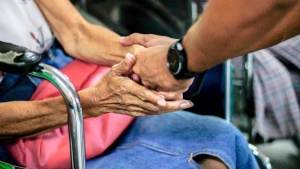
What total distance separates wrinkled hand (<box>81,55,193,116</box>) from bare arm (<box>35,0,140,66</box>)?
0.20m

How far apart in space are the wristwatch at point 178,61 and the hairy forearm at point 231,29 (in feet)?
0.04

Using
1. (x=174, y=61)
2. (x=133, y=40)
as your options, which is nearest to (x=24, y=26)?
(x=133, y=40)

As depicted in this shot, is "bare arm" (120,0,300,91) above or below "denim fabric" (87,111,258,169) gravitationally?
above

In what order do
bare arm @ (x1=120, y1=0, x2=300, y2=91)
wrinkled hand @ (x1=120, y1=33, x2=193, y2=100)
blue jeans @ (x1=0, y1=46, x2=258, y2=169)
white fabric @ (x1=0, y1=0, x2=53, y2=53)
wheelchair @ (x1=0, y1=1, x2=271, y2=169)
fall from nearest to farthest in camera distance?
bare arm @ (x1=120, y1=0, x2=300, y2=91) < wheelchair @ (x1=0, y1=1, x2=271, y2=169) < wrinkled hand @ (x1=120, y1=33, x2=193, y2=100) < blue jeans @ (x1=0, y1=46, x2=258, y2=169) < white fabric @ (x1=0, y1=0, x2=53, y2=53)

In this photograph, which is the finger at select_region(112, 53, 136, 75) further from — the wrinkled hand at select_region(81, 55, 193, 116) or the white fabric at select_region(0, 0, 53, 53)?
the white fabric at select_region(0, 0, 53, 53)

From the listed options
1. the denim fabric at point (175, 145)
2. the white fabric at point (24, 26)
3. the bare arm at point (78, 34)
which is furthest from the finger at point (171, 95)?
the white fabric at point (24, 26)

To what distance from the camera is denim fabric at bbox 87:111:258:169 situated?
1075 mm

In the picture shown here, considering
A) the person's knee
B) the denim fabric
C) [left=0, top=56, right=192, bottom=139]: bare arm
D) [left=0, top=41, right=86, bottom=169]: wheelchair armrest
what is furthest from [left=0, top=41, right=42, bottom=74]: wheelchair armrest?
the person's knee

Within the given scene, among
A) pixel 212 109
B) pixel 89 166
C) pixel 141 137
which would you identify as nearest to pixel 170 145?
pixel 141 137

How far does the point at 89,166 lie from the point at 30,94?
29cm

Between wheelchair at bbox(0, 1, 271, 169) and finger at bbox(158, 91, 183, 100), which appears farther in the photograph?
finger at bbox(158, 91, 183, 100)

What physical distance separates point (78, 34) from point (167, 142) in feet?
1.38

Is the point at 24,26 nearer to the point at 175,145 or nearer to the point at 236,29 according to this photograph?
the point at 175,145

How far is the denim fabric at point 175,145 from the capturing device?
3.53ft
